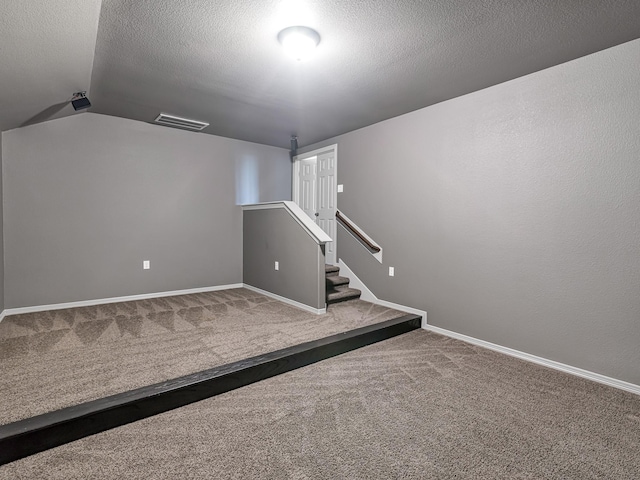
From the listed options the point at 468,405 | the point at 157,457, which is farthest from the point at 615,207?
the point at 157,457

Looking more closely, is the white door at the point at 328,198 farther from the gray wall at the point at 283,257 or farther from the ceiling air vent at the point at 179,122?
the ceiling air vent at the point at 179,122

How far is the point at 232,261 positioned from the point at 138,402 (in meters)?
3.49

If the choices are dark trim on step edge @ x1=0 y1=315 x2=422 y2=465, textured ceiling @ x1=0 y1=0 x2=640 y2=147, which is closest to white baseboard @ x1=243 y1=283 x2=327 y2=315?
dark trim on step edge @ x1=0 y1=315 x2=422 y2=465

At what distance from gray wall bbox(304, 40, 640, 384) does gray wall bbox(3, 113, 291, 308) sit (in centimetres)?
266

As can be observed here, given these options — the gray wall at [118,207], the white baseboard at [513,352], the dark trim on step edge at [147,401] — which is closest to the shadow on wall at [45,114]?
the gray wall at [118,207]

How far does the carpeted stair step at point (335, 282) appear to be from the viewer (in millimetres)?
4578

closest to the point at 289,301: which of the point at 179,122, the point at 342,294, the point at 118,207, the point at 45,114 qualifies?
the point at 342,294

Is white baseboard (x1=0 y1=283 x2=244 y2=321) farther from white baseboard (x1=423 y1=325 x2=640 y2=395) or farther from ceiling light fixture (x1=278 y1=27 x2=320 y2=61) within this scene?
ceiling light fixture (x1=278 y1=27 x2=320 y2=61)

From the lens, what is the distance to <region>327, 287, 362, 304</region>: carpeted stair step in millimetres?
4281

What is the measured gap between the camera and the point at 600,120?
246cm

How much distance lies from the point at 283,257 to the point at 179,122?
2232 mm

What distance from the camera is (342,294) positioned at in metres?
4.39

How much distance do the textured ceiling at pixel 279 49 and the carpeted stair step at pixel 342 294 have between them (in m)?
2.30

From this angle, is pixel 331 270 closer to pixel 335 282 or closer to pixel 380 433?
pixel 335 282
